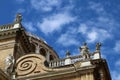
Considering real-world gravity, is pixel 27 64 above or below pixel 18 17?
below

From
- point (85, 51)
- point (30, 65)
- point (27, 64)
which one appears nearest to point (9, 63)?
point (27, 64)

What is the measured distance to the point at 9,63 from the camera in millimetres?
25234

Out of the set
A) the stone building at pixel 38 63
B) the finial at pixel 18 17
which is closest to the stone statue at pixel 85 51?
the stone building at pixel 38 63

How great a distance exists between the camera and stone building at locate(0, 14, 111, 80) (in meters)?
23.4

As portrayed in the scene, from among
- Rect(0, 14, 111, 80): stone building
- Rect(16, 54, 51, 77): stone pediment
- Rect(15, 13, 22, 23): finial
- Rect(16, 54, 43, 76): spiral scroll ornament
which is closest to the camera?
Rect(0, 14, 111, 80): stone building

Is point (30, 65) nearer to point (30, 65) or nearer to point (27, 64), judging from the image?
point (30, 65)

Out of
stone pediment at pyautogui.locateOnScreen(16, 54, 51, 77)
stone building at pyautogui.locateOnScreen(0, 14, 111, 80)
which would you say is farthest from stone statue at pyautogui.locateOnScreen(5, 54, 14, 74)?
stone pediment at pyautogui.locateOnScreen(16, 54, 51, 77)

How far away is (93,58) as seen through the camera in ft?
80.4

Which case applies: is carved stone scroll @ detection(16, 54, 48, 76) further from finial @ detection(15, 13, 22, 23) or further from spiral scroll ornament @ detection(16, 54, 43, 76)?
finial @ detection(15, 13, 22, 23)

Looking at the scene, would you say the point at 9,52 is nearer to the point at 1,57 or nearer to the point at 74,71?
the point at 1,57

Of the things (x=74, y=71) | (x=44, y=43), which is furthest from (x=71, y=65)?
(x=44, y=43)

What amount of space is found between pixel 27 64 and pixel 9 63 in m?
1.34

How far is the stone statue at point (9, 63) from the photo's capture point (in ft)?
81.5

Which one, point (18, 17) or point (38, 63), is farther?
point (18, 17)
